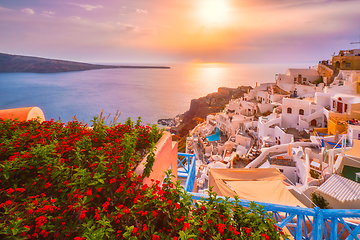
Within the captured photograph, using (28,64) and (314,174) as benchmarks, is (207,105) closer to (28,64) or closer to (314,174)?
(314,174)

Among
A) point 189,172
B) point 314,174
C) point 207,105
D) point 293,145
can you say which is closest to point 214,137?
point 293,145

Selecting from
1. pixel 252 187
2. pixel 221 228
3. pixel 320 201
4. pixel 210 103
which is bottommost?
pixel 210 103

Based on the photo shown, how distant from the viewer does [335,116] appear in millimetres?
15328

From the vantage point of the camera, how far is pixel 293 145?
13.1m

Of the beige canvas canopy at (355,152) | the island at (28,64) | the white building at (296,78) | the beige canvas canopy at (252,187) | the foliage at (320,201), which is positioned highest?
the island at (28,64)

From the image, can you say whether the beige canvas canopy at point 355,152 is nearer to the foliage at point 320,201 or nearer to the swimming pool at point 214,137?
the foliage at point 320,201

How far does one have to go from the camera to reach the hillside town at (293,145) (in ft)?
19.5

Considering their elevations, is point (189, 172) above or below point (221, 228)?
below

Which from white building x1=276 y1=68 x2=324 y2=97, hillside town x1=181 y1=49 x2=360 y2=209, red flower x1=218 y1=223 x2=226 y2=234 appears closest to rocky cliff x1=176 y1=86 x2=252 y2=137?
hillside town x1=181 y1=49 x2=360 y2=209

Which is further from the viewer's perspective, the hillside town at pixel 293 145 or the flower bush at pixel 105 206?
the hillside town at pixel 293 145

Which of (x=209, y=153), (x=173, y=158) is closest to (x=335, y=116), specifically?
(x=209, y=153)

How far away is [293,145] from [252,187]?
969 centimetres

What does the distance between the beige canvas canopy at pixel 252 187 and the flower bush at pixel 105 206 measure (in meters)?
2.57

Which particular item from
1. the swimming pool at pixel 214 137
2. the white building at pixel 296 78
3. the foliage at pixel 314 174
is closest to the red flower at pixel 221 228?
the foliage at pixel 314 174
